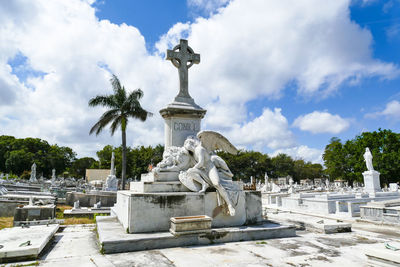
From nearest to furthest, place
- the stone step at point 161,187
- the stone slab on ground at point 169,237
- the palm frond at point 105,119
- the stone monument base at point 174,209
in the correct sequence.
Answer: the stone slab on ground at point 169,237 < the stone monument base at point 174,209 < the stone step at point 161,187 < the palm frond at point 105,119

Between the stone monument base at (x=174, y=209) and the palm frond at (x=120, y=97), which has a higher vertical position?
Result: the palm frond at (x=120, y=97)

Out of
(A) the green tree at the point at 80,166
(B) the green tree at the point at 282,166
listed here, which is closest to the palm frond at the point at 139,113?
(B) the green tree at the point at 282,166

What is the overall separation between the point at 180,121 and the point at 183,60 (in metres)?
2.21

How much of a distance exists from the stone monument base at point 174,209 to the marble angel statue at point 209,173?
20 centimetres

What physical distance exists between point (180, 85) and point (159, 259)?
17.5 feet

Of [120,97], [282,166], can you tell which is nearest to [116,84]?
[120,97]

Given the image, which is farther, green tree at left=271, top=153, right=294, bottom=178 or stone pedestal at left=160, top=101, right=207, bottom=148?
green tree at left=271, top=153, right=294, bottom=178

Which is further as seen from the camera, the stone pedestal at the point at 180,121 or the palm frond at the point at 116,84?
the palm frond at the point at 116,84

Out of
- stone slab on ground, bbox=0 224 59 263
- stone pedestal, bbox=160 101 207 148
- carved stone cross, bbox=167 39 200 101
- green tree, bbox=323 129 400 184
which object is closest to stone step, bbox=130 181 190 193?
stone pedestal, bbox=160 101 207 148

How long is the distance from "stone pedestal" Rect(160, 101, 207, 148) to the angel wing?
2.57 feet

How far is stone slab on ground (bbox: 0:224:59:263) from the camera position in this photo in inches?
151

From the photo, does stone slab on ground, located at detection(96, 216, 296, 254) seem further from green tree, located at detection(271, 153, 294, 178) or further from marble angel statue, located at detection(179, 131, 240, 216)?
green tree, located at detection(271, 153, 294, 178)

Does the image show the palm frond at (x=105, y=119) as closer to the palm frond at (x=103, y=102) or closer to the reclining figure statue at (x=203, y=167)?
the palm frond at (x=103, y=102)

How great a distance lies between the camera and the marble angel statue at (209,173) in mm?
5941
